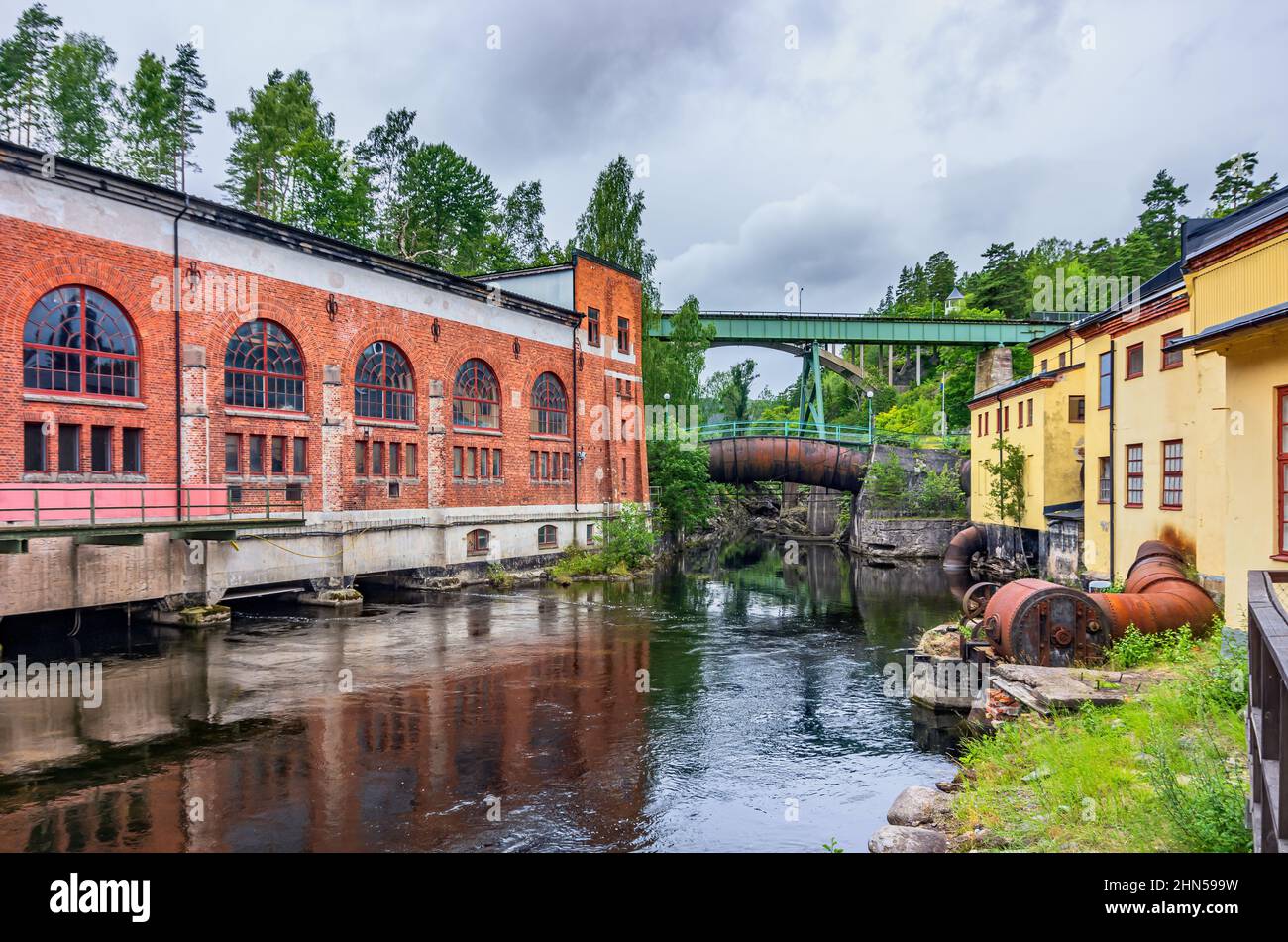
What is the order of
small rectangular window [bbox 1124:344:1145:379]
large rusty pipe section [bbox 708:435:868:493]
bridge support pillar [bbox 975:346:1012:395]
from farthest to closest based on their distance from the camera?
bridge support pillar [bbox 975:346:1012:395] → large rusty pipe section [bbox 708:435:868:493] → small rectangular window [bbox 1124:344:1145:379]

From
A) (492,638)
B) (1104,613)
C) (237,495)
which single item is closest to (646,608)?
(492,638)

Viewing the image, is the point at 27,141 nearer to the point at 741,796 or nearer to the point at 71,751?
the point at 71,751

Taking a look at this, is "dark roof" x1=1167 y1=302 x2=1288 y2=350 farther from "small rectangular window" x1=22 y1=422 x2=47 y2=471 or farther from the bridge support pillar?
the bridge support pillar

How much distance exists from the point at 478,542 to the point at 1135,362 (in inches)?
781

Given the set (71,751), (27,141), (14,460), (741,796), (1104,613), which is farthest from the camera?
(27,141)

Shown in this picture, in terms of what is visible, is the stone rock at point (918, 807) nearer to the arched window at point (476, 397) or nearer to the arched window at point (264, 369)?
→ the arched window at point (264, 369)

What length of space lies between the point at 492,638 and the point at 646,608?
19.8ft

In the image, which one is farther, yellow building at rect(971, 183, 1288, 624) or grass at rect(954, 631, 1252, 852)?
yellow building at rect(971, 183, 1288, 624)

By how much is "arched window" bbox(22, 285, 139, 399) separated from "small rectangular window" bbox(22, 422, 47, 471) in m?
→ 0.81

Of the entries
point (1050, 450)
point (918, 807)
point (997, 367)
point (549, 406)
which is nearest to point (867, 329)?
point (997, 367)

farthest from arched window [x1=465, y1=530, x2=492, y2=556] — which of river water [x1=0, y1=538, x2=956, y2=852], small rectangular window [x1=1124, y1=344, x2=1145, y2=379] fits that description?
small rectangular window [x1=1124, y1=344, x2=1145, y2=379]

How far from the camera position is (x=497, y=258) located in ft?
156

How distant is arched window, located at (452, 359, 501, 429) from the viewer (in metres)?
26.6
